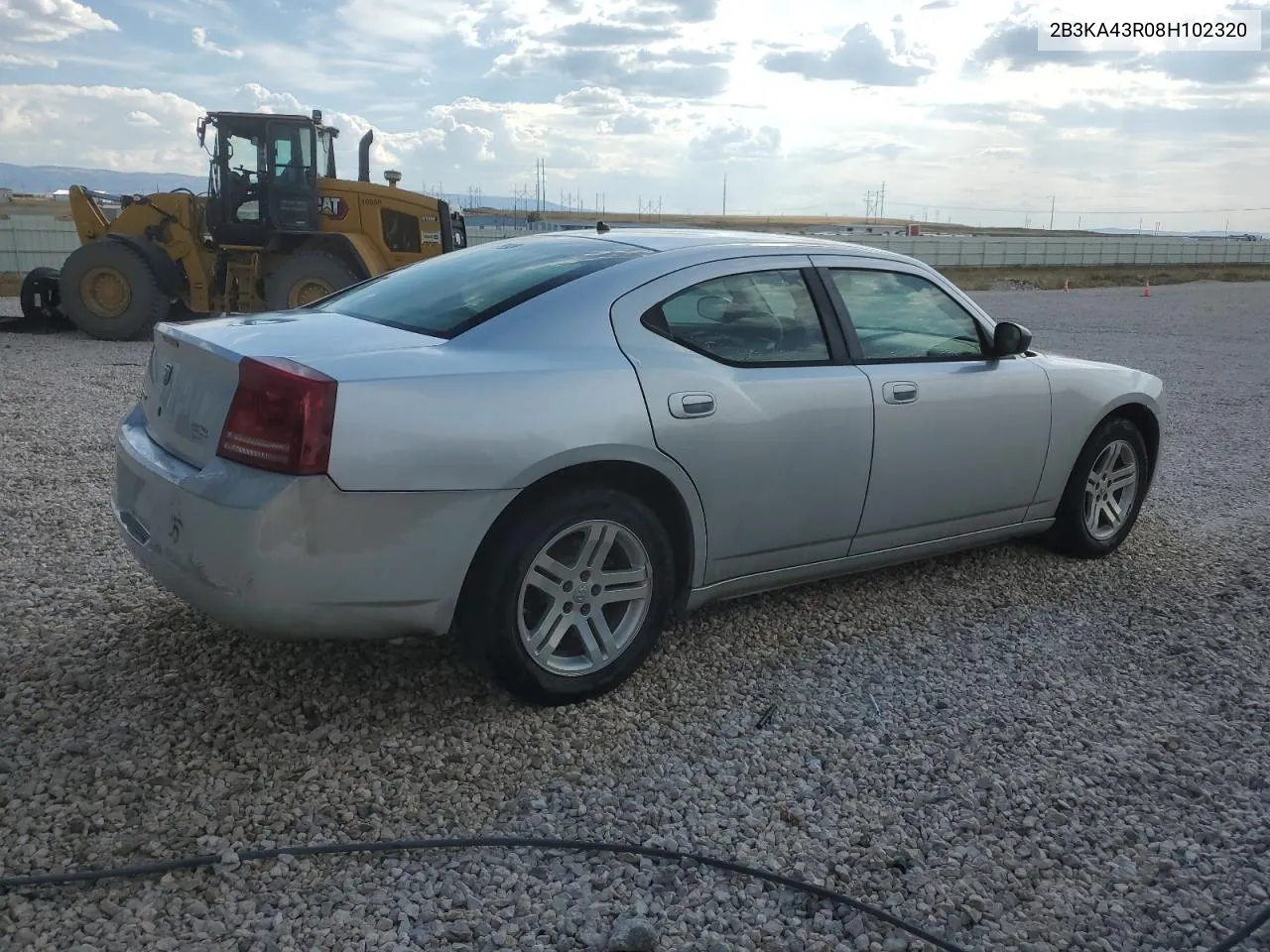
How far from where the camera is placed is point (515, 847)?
276 centimetres

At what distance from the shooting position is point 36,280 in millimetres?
14266

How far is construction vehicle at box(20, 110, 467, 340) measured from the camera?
13.3 metres

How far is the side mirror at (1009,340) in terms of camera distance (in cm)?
451

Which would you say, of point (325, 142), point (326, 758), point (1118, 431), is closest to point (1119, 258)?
point (325, 142)

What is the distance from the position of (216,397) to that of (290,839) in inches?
49.8

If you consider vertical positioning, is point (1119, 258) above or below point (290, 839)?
above

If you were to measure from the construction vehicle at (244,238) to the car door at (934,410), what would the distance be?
993 centimetres

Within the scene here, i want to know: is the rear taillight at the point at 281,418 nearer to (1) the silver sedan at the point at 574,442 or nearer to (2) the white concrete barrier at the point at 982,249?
(1) the silver sedan at the point at 574,442

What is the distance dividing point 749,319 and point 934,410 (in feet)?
2.92

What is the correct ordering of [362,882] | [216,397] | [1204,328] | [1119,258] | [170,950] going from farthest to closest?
1. [1119,258]
2. [1204,328]
3. [216,397]
4. [362,882]
5. [170,950]

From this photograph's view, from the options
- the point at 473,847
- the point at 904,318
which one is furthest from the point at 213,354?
the point at 904,318

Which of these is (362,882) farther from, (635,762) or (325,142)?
(325,142)

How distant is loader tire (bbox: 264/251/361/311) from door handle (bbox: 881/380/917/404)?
10.3 metres

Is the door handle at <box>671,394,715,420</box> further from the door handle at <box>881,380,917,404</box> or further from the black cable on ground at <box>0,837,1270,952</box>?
the black cable on ground at <box>0,837,1270,952</box>
